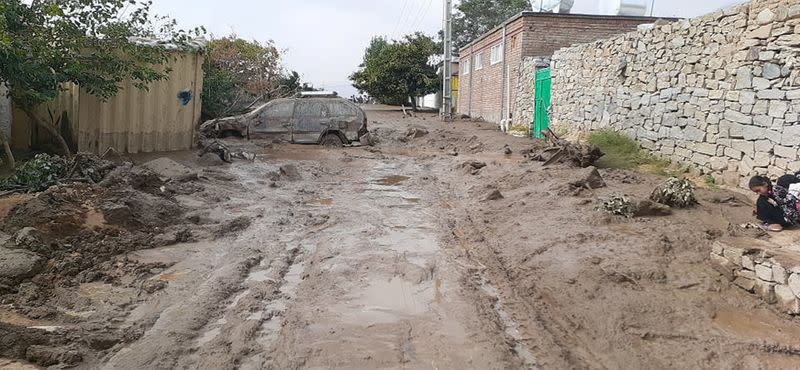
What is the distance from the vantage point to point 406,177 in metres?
12.7

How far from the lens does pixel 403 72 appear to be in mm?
37938

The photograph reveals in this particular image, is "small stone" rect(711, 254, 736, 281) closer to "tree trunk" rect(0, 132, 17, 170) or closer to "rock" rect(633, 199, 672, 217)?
"rock" rect(633, 199, 672, 217)

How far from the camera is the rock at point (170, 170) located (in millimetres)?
9805

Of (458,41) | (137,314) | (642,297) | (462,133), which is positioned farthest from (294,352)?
(458,41)

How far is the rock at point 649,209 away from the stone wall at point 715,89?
1.91m

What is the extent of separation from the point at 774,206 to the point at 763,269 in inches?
70.6

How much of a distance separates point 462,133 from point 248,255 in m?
16.0

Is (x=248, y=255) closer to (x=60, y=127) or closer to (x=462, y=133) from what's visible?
(x=60, y=127)

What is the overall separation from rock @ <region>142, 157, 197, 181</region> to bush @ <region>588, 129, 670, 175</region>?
776 centimetres

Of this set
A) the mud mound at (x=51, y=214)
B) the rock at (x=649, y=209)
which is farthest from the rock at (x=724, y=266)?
the mud mound at (x=51, y=214)

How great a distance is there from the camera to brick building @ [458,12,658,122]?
22344 mm

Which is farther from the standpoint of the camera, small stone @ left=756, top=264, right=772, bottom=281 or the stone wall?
the stone wall

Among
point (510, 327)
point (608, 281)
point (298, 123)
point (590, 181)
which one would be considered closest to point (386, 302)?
point (510, 327)

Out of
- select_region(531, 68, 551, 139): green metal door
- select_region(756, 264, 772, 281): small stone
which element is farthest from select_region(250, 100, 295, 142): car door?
select_region(756, 264, 772, 281): small stone
